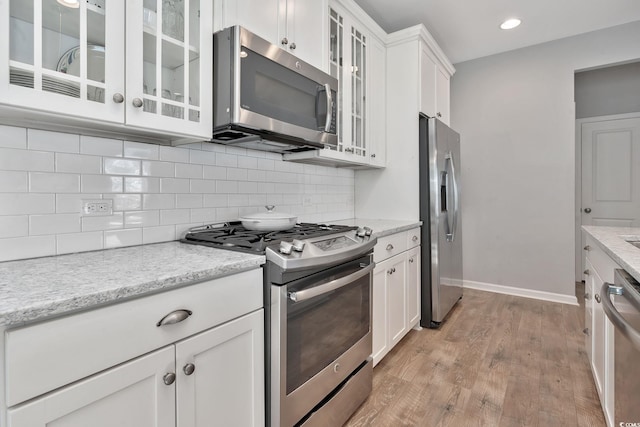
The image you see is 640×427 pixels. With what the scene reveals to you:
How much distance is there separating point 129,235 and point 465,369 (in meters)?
2.11

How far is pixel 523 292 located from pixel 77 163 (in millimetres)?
4110

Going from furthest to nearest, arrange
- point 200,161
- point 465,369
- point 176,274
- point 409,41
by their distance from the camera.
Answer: point 409,41 < point 465,369 < point 200,161 < point 176,274

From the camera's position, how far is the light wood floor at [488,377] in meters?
1.68

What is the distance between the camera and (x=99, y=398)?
788 mm

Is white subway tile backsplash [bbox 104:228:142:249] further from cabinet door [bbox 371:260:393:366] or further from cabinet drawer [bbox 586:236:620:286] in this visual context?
cabinet drawer [bbox 586:236:620:286]

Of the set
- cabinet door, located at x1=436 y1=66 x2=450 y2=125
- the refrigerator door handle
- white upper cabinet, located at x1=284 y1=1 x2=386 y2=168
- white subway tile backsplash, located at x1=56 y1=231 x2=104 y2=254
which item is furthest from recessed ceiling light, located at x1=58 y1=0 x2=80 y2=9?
cabinet door, located at x1=436 y1=66 x2=450 y2=125

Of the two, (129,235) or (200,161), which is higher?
(200,161)

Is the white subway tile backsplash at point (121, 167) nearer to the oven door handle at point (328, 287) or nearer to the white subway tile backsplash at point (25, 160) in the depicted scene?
the white subway tile backsplash at point (25, 160)

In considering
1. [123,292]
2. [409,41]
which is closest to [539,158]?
[409,41]

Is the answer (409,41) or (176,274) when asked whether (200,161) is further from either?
(409,41)

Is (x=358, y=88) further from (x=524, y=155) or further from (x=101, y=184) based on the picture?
(x=524, y=155)

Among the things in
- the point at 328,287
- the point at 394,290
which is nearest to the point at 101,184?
the point at 328,287

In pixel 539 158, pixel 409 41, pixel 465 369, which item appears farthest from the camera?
pixel 539 158

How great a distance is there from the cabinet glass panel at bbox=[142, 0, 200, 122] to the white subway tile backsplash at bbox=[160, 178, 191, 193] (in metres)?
0.37
